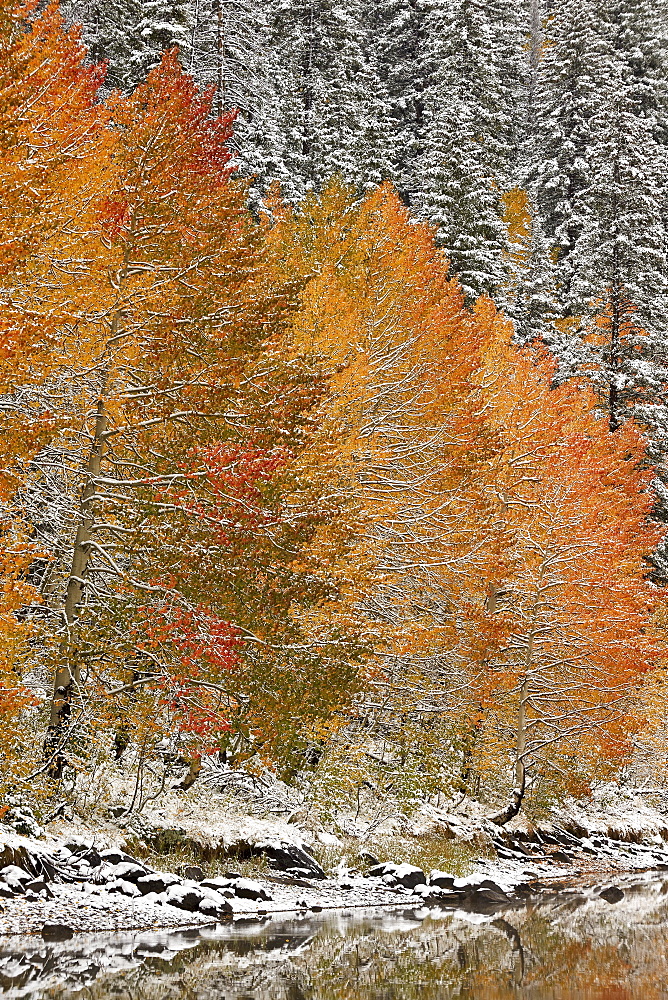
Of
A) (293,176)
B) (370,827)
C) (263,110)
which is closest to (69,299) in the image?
(370,827)

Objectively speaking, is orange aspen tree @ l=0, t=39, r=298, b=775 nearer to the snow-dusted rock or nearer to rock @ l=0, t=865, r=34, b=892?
rock @ l=0, t=865, r=34, b=892

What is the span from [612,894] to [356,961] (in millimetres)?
9610

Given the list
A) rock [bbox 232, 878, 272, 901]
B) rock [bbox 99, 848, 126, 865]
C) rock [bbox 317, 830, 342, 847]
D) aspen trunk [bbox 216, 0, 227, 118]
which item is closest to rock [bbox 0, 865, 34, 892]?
rock [bbox 99, 848, 126, 865]

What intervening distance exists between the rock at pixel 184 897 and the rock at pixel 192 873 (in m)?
0.41

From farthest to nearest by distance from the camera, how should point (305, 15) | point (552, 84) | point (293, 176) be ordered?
1. point (552, 84)
2. point (305, 15)
3. point (293, 176)

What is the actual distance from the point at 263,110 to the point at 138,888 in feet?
104

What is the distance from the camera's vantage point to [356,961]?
1155 cm

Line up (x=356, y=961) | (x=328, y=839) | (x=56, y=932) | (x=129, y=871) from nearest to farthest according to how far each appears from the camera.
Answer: (x=56, y=932) → (x=356, y=961) → (x=129, y=871) → (x=328, y=839)

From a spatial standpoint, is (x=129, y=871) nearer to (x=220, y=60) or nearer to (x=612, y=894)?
(x=612, y=894)

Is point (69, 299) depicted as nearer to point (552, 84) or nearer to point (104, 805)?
point (104, 805)

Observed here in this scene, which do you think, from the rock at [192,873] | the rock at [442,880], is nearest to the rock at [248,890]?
the rock at [192,873]

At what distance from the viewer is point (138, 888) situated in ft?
43.3

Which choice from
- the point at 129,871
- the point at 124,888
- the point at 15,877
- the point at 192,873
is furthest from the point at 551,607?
the point at 15,877

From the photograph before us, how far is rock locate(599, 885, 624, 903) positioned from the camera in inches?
733
